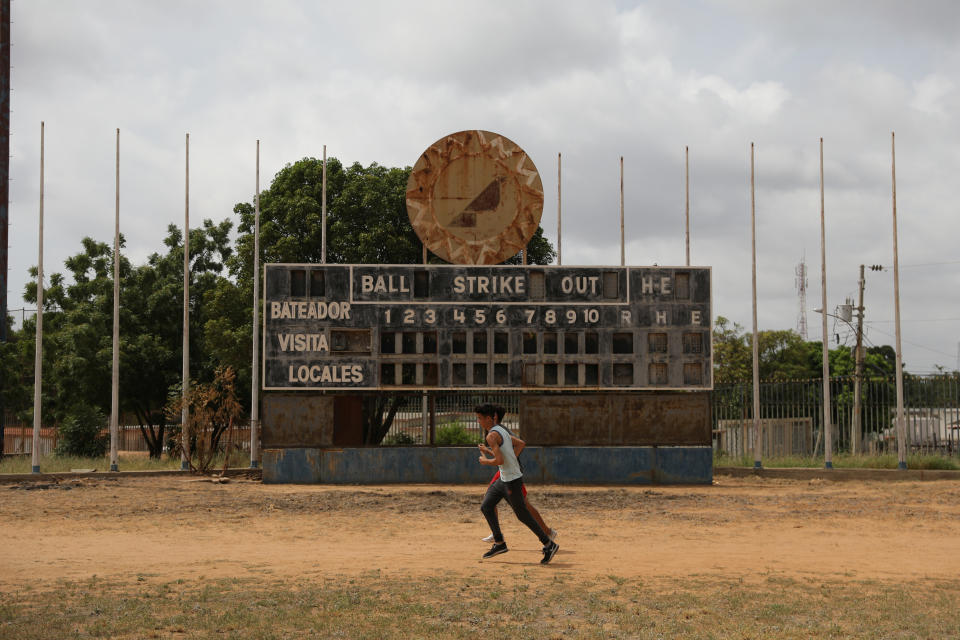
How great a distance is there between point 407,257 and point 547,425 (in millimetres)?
11398

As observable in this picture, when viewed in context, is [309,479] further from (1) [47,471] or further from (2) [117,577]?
(2) [117,577]

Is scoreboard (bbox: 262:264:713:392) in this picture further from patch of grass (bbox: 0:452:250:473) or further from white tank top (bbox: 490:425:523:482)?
white tank top (bbox: 490:425:523:482)

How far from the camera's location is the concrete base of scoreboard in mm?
26641

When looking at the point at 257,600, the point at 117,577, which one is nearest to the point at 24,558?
the point at 117,577

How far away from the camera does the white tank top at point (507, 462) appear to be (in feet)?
39.3

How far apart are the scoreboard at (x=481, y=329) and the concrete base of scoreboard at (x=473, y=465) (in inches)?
74.9

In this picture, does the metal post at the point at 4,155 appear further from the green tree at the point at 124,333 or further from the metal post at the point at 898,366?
the metal post at the point at 898,366

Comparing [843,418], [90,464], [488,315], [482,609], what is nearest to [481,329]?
[488,315]

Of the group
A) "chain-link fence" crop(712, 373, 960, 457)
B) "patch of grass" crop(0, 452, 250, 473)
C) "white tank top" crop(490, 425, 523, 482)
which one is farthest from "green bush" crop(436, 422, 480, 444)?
"white tank top" crop(490, 425, 523, 482)

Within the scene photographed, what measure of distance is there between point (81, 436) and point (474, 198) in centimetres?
2066

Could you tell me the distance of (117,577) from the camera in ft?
37.3

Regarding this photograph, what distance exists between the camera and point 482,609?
9117 millimetres

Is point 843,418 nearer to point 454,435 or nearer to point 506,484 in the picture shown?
point 454,435

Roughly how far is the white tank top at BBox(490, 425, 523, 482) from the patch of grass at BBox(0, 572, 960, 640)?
1290 millimetres
